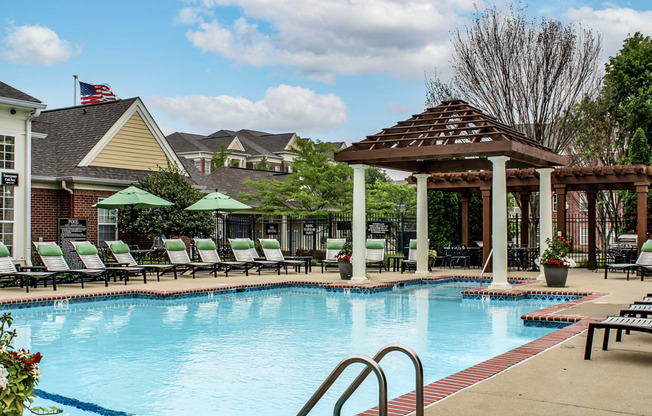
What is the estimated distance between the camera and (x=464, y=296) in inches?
576

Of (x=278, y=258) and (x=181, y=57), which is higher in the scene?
(x=181, y=57)

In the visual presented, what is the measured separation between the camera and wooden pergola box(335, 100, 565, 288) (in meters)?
14.4

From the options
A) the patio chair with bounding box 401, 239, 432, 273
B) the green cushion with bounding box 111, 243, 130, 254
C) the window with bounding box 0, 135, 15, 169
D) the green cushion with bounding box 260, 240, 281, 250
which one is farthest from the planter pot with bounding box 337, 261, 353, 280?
the window with bounding box 0, 135, 15, 169

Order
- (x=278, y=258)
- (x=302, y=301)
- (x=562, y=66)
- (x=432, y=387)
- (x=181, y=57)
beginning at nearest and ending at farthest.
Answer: (x=432, y=387) → (x=302, y=301) → (x=278, y=258) → (x=562, y=66) → (x=181, y=57)

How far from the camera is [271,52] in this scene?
3509 cm

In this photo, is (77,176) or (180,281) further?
(77,176)

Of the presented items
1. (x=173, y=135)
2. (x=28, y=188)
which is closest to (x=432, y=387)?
(x=28, y=188)

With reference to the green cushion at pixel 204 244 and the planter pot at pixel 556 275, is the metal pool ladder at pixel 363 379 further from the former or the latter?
the green cushion at pixel 204 244

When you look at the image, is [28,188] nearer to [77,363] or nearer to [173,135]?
[77,363]

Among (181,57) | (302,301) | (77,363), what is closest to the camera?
(77,363)

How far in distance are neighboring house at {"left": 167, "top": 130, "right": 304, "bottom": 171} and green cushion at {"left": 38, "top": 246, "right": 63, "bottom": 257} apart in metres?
38.6

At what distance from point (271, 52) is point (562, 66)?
50.5 feet

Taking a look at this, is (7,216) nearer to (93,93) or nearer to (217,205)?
(217,205)

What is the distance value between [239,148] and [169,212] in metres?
36.9
